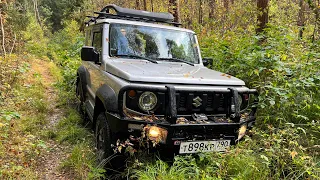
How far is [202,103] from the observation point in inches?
118

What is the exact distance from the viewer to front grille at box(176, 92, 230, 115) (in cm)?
291

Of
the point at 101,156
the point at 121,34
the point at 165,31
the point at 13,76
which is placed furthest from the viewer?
the point at 13,76

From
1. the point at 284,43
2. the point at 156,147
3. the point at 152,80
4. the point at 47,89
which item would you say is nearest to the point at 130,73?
the point at 152,80

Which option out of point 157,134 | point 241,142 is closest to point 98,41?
point 157,134

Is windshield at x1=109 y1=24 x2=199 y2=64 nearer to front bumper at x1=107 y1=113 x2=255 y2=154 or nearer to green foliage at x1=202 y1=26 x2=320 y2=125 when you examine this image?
green foliage at x1=202 y1=26 x2=320 y2=125

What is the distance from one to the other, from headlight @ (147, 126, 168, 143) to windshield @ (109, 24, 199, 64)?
151cm

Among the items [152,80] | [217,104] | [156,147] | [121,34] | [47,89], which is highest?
[121,34]

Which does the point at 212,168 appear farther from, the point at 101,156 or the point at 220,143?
the point at 101,156

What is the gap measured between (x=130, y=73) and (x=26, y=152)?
76.8 inches

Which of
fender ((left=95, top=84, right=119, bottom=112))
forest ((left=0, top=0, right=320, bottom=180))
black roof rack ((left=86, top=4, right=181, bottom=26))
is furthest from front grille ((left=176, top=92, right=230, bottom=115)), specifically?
black roof rack ((left=86, top=4, right=181, bottom=26))

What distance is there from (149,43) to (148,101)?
4.75 ft

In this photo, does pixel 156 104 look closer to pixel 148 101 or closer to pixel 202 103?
pixel 148 101

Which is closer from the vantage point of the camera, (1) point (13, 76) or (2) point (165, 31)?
(2) point (165, 31)

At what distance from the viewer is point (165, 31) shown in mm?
4316
